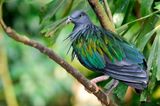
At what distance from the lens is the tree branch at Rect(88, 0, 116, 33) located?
1554 mm

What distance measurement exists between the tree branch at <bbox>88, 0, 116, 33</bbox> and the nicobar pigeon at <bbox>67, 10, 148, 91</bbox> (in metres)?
0.04

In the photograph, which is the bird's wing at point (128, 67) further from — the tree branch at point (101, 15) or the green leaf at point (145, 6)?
the green leaf at point (145, 6)

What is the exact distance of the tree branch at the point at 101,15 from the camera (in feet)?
5.10

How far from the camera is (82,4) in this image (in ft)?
6.72

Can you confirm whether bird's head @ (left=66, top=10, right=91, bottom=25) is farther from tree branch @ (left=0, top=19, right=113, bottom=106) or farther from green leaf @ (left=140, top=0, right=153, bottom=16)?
green leaf @ (left=140, top=0, right=153, bottom=16)

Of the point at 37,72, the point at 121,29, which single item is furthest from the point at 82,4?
the point at 37,72

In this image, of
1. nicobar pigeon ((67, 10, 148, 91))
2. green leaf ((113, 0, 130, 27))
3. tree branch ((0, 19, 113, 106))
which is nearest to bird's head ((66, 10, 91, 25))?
nicobar pigeon ((67, 10, 148, 91))

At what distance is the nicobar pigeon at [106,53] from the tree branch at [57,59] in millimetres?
70

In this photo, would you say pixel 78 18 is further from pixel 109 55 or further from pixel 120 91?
pixel 120 91

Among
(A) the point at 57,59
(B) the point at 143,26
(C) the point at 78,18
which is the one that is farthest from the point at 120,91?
(A) the point at 57,59

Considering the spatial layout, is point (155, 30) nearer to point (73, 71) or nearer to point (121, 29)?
point (121, 29)

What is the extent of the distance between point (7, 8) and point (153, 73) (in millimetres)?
2071

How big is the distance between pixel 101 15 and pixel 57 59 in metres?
0.34

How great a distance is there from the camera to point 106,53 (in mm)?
1512
